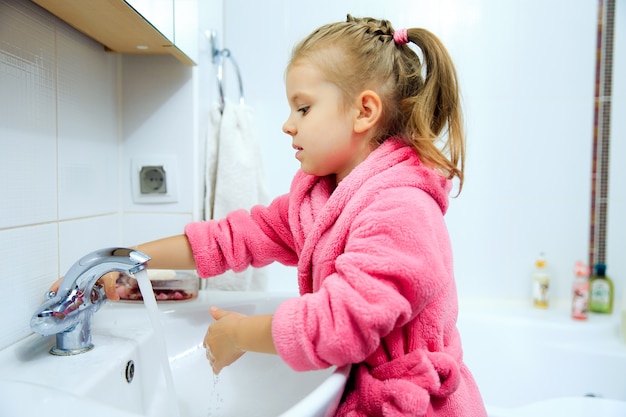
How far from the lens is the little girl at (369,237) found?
57 cm

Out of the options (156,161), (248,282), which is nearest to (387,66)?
(156,161)

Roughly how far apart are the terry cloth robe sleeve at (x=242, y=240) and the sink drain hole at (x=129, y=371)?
0.22 m

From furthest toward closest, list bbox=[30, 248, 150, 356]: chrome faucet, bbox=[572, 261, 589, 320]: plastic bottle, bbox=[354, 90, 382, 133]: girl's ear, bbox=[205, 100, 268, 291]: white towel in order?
bbox=[572, 261, 589, 320]: plastic bottle < bbox=[205, 100, 268, 291]: white towel < bbox=[354, 90, 382, 133]: girl's ear < bbox=[30, 248, 150, 356]: chrome faucet

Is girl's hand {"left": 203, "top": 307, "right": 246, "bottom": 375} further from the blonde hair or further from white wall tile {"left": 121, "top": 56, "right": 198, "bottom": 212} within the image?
white wall tile {"left": 121, "top": 56, "right": 198, "bottom": 212}

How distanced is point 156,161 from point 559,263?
1.22 metres

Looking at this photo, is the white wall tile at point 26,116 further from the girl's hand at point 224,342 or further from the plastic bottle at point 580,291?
the plastic bottle at point 580,291

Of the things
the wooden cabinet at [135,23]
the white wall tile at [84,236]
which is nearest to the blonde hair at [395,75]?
the wooden cabinet at [135,23]

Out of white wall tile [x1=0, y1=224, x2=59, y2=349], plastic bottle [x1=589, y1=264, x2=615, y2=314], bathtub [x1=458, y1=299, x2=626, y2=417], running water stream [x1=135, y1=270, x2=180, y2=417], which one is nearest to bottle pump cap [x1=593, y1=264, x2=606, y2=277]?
plastic bottle [x1=589, y1=264, x2=615, y2=314]

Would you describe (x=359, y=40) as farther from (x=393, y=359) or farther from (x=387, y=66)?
(x=393, y=359)

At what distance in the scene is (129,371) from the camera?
703 millimetres

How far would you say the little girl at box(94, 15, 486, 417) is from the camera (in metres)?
0.57

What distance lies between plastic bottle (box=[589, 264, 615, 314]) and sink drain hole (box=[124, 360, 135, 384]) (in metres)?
1.33

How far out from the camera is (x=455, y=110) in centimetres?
76

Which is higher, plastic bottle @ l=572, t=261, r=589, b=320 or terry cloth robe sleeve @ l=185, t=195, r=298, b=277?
terry cloth robe sleeve @ l=185, t=195, r=298, b=277
